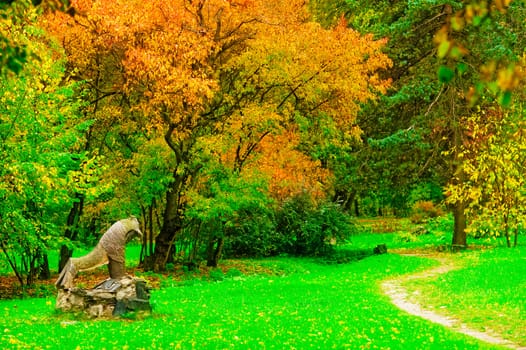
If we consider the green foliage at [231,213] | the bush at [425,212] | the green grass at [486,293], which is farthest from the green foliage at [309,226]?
the bush at [425,212]

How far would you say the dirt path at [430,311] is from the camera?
41.2 ft

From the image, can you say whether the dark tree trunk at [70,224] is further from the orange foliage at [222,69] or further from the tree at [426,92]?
the tree at [426,92]

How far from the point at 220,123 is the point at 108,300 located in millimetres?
11266

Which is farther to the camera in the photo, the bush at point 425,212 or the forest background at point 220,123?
the bush at point 425,212

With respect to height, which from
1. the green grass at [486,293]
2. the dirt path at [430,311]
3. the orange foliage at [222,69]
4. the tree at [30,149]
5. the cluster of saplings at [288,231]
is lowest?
the dirt path at [430,311]

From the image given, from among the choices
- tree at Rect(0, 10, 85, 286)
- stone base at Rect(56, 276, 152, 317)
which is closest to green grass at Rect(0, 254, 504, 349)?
stone base at Rect(56, 276, 152, 317)

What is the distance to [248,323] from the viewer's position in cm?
1416

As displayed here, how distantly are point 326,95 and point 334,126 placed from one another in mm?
1332

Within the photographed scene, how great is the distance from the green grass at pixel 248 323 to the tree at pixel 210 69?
617 cm

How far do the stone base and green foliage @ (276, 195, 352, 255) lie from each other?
17.6 meters

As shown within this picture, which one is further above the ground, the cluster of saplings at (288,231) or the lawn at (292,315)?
the cluster of saplings at (288,231)

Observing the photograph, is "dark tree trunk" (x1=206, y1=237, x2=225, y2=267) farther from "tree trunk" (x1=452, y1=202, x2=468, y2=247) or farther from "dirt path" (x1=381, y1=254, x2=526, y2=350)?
"tree trunk" (x1=452, y1=202, x2=468, y2=247)

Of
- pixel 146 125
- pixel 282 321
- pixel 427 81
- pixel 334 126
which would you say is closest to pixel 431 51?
pixel 427 81

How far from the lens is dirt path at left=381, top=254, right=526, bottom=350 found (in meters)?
12.6
